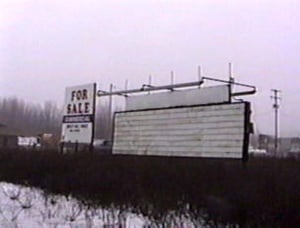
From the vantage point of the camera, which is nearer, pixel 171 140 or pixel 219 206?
pixel 219 206

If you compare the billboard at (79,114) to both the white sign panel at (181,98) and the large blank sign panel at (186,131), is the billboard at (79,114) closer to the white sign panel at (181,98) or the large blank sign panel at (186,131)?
the large blank sign panel at (186,131)

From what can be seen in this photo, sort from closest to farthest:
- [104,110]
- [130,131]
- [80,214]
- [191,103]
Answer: [80,214] < [191,103] < [130,131] < [104,110]

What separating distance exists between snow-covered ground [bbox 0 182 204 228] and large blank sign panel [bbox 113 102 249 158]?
472 cm

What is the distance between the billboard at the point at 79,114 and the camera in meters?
21.5

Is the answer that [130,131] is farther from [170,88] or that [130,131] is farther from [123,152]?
[170,88]

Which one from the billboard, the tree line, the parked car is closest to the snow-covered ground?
the parked car

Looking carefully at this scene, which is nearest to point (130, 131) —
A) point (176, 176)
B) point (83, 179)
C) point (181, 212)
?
point (83, 179)

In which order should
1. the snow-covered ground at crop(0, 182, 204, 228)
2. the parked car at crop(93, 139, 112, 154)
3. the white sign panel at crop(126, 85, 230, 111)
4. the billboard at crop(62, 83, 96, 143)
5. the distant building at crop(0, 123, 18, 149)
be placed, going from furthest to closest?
the distant building at crop(0, 123, 18, 149)
the billboard at crop(62, 83, 96, 143)
the parked car at crop(93, 139, 112, 154)
the white sign panel at crop(126, 85, 230, 111)
the snow-covered ground at crop(0, 182, 204, 228)

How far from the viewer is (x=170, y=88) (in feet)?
58.7

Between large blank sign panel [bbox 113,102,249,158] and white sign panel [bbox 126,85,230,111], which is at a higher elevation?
white sign panel [bbox 126,85,230,111]

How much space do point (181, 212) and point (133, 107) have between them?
35.5 ft

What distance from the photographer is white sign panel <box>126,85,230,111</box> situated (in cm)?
1578

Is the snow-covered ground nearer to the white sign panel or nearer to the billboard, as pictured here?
the white sign panel

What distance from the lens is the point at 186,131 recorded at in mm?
16547
